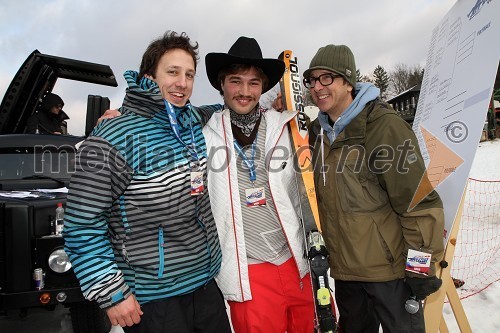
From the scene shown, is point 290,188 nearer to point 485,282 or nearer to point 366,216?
point 366,216

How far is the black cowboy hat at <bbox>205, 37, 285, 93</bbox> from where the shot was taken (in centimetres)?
241

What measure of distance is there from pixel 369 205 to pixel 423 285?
555mm

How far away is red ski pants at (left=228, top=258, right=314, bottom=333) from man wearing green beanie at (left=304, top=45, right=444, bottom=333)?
31 centimetres

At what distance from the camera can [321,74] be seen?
2.49 m

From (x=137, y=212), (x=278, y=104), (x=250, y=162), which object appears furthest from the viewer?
(x=278, y=104)

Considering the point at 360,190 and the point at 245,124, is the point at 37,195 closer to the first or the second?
the point at 245,124

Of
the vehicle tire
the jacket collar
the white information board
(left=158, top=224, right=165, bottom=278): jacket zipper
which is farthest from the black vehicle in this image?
the white information board

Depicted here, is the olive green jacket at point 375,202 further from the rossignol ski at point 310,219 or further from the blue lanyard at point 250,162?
the blue lanyard at point 250,162

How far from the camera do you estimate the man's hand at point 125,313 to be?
1651 millimetres

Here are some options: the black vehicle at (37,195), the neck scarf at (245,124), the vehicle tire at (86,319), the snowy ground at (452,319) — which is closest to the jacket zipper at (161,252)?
the neck scarf at (245,124)

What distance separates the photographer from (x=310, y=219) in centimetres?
232

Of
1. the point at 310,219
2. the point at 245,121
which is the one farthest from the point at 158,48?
the point at 310,219

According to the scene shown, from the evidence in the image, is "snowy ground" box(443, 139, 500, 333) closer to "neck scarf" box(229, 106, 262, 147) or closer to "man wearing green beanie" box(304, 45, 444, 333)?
"man wearing green beanie" box(304, 45, 444, 333)

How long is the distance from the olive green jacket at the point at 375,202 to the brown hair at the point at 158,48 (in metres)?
1.18
